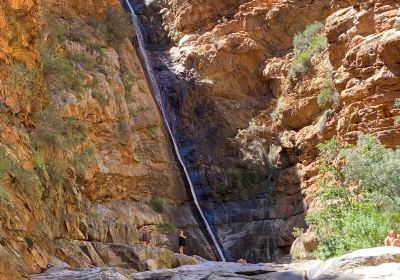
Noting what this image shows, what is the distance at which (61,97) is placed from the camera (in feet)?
64.9

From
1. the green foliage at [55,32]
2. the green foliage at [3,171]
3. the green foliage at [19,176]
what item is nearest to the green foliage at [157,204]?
the green foliage at [55,32]

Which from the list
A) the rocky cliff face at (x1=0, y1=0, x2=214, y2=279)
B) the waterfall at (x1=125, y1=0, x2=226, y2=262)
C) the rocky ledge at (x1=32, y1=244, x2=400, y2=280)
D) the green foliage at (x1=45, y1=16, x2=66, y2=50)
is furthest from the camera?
the waterfall at (x1=125, y1=0, x2=226, y2=262)

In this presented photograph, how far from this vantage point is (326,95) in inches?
873

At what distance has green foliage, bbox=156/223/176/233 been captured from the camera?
67.3ft

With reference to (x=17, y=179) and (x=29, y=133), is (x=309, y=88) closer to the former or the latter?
(x=29, y=133)

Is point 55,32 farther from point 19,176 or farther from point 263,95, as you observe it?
point 19,176

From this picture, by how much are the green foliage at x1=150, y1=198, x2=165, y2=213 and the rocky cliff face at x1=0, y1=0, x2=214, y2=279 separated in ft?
0.14

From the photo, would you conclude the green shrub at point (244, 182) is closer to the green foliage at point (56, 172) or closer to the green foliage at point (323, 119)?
the green foliage at point (323, 119)

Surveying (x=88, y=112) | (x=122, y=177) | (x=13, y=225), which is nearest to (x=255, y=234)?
(x=122, y=177)

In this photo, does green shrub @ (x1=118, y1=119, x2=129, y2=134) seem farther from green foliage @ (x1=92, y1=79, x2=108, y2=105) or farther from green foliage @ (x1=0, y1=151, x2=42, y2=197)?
green foliage @ (x1=0, y1=151, x2=42, y2=197)

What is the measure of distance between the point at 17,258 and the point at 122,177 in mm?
12913

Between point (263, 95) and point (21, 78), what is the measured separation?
51.6 feet

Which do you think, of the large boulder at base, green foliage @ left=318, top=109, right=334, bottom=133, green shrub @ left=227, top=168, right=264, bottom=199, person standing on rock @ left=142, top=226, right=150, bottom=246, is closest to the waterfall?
green shrub @ left=227, top=168, right=264, bottom=199

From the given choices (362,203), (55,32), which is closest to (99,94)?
(55,32)
